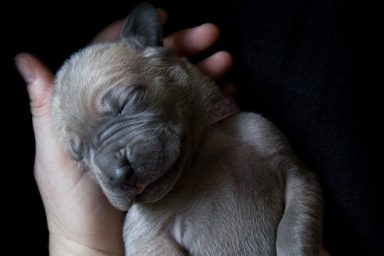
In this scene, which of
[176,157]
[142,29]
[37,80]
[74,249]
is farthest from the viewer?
[74,249]

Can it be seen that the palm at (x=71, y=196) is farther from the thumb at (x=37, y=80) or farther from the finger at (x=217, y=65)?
the finger at (x=217, y=65)

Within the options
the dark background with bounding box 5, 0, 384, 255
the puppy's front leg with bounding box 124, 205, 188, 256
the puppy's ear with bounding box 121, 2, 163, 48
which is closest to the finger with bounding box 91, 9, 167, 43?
the dark background with bounding box 5, 0, 384, 255

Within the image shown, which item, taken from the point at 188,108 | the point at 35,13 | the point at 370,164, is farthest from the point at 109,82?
the point at 370,164

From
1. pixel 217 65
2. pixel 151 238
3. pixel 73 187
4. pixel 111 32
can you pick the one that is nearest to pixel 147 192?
pixel 151 238

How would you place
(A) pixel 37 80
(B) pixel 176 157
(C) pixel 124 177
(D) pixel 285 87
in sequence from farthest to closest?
(A) pixel 37 80 < (D) pixel 285 87 < (B) pixel 176 157 < (C) pixel 124 177

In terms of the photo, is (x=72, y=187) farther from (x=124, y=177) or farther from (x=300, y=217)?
(x=300, y=217)

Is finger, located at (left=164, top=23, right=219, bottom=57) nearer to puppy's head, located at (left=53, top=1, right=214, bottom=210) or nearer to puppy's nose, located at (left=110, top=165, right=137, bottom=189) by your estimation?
puppy's head, located at (left=53, top=1, right=214, bottom=210)

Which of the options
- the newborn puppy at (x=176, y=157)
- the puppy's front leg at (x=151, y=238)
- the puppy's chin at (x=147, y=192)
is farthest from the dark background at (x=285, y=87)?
the puppy's front leg at (x=151, y=238)

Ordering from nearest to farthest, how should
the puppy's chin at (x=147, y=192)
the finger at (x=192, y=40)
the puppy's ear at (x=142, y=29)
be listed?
the puppy's chin at (x=147, y=192)
the puppy's ear at (x=142, y=29)
the finger at (x=192, y=40)
